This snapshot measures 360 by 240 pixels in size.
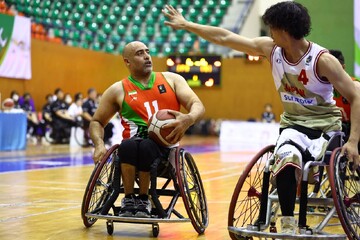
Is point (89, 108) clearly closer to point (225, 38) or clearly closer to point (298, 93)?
point (225, 38)

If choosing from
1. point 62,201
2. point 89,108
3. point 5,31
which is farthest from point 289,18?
point 5,31

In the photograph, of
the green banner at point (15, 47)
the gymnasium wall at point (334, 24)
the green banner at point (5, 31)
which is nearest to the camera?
the gymnasium wall at point (334, 24)

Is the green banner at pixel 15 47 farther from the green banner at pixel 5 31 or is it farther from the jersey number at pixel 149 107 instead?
the jersey number at pixel 149 107

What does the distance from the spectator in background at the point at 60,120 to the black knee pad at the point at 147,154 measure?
14333 millimetres

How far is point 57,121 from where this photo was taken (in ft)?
64.4

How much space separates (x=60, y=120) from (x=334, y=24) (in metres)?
9.71

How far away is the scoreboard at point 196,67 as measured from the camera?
2477cm

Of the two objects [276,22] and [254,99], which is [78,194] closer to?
[276,22]

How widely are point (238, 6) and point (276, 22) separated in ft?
→ 75.5

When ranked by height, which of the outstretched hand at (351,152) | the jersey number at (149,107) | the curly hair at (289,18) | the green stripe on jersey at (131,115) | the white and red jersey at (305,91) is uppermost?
the curly hair at (289,18)

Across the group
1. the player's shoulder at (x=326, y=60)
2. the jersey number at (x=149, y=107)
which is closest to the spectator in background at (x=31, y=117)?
the jersey number at (x=149, y=107)

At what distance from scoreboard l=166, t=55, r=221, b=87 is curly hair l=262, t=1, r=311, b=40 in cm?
2040

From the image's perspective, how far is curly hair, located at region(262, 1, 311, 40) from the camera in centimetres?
421

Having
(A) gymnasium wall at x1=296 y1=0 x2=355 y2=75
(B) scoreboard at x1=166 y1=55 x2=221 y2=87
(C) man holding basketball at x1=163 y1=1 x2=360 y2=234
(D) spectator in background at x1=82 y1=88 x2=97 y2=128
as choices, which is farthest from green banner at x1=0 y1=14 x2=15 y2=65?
(C) man holding basketball at x1=163 y1=1 x2=360 y2=234
